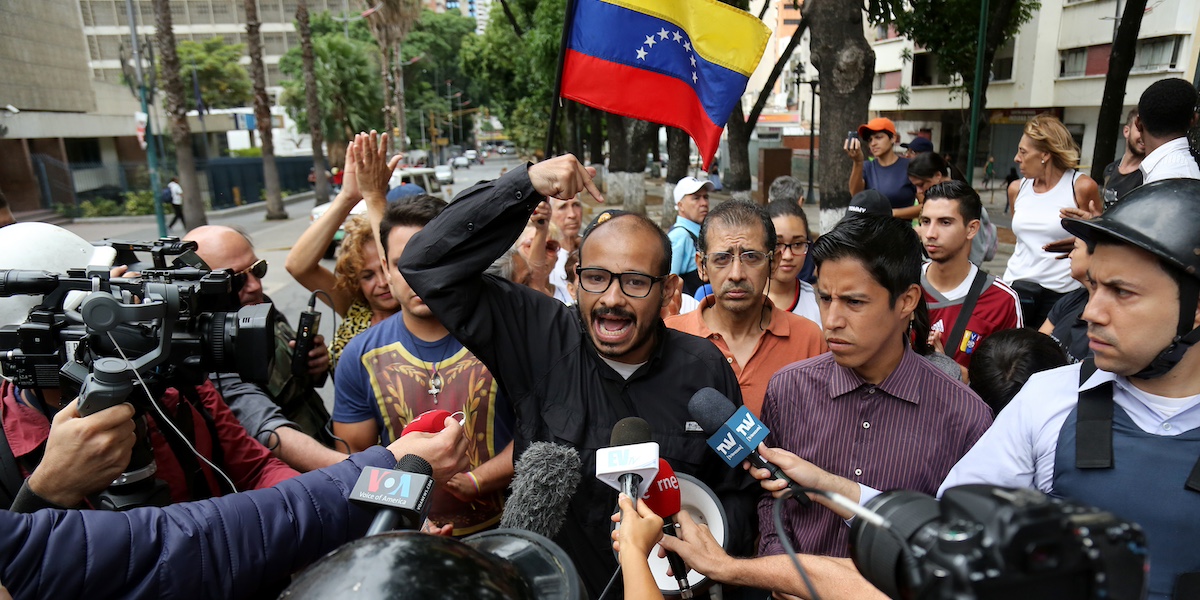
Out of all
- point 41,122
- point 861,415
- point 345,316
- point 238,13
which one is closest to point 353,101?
point 238,13

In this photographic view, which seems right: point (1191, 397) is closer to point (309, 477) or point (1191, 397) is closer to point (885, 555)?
point (885, 555)

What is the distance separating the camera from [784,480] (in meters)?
1.70

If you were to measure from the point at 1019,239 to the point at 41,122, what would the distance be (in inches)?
1006

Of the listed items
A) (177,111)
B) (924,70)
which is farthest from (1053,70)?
(177,111)

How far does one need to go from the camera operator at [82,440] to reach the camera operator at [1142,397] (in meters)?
2.15

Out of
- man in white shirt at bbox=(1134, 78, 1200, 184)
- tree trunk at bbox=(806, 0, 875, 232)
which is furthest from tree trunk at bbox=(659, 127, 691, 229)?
man in white shirt at bbox=(1134, 78, 1200, 184)

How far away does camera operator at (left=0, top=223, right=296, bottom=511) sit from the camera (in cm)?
167

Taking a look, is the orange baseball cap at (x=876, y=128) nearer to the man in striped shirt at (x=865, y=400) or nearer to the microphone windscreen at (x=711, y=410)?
the man in striped shirt at (x=865, y=400)

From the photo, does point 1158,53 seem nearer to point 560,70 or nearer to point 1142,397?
point 560,70

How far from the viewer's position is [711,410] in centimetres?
192

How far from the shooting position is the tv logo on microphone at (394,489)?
54.8 inches

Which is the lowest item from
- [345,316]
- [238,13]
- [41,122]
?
[345,316]

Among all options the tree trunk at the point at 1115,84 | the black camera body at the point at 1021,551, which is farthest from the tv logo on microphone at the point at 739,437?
the tree trunk at the point at 1115,84

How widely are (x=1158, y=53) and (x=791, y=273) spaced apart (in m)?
24.4
